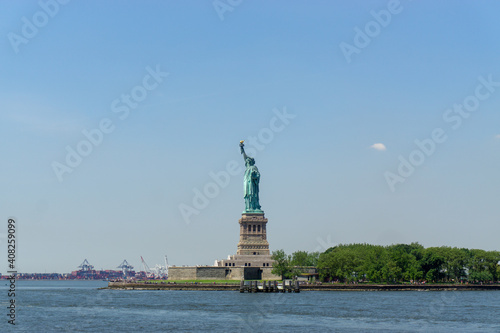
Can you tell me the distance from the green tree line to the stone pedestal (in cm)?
1070

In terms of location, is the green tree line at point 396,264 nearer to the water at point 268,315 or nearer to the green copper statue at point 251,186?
the green copper statue at point 251,186

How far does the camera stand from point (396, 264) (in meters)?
146

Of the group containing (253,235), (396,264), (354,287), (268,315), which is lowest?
(268,315)

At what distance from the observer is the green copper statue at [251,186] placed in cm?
16738

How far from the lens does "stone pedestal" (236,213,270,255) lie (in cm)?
16312

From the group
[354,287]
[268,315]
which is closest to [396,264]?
[354,287]

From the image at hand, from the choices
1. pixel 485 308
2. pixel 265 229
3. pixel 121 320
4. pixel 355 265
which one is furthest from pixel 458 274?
pixel 121 320

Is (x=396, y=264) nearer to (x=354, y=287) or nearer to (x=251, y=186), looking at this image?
(x=354, y=287)

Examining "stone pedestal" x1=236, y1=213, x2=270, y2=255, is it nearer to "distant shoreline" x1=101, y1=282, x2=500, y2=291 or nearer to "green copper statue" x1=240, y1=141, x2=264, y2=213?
"green copper statue" x1=240, y1=141, x2=264, y2=213

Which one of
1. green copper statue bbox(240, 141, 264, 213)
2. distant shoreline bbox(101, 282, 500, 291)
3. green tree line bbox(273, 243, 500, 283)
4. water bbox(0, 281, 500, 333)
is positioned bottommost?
water bbox(0, 281, 500, 333)

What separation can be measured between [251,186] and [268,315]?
272 ft

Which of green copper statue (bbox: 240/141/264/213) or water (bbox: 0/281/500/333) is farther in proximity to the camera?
green copper statue (bbox: 240/141/264/213)

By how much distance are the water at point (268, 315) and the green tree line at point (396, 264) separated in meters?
28.3

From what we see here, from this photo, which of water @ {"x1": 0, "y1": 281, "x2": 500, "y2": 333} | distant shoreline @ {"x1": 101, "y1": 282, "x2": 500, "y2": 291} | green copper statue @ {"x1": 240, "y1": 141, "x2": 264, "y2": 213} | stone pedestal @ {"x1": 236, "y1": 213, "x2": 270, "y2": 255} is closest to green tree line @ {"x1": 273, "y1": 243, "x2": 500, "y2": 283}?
distant shoreline @ {"x1": 101, "y1": 282, "x2": 500, "y2": 291}
